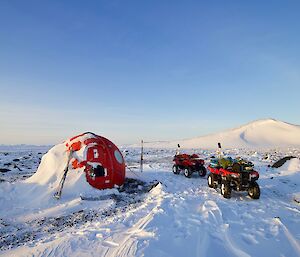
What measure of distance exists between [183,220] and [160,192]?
4569 mm

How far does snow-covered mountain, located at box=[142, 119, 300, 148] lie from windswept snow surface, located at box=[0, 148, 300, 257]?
241 ft

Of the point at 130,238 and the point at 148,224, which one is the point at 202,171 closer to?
the point at 148,224

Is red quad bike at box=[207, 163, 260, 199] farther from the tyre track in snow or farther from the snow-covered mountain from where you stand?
the snow-covered mountain

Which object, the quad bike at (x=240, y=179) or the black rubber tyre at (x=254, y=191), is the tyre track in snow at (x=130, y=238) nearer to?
the quad bike at (x=240, y=179)

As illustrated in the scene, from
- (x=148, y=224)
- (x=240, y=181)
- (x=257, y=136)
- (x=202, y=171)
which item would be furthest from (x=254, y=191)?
(x=257, y=136)

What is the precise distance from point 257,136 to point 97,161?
283 feet

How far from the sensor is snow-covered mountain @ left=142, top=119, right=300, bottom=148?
82.9 m


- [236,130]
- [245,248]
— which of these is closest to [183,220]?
[245,248]

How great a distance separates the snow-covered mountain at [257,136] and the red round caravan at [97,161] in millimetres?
71501

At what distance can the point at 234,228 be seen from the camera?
7.88 metres

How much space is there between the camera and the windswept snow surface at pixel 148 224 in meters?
6.43

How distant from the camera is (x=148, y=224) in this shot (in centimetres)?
757

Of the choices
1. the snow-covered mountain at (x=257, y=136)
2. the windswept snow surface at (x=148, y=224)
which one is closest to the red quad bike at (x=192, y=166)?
the windswept snow surface at (x=148, y=224)

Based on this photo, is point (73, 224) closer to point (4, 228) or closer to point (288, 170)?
point (4, 228)
